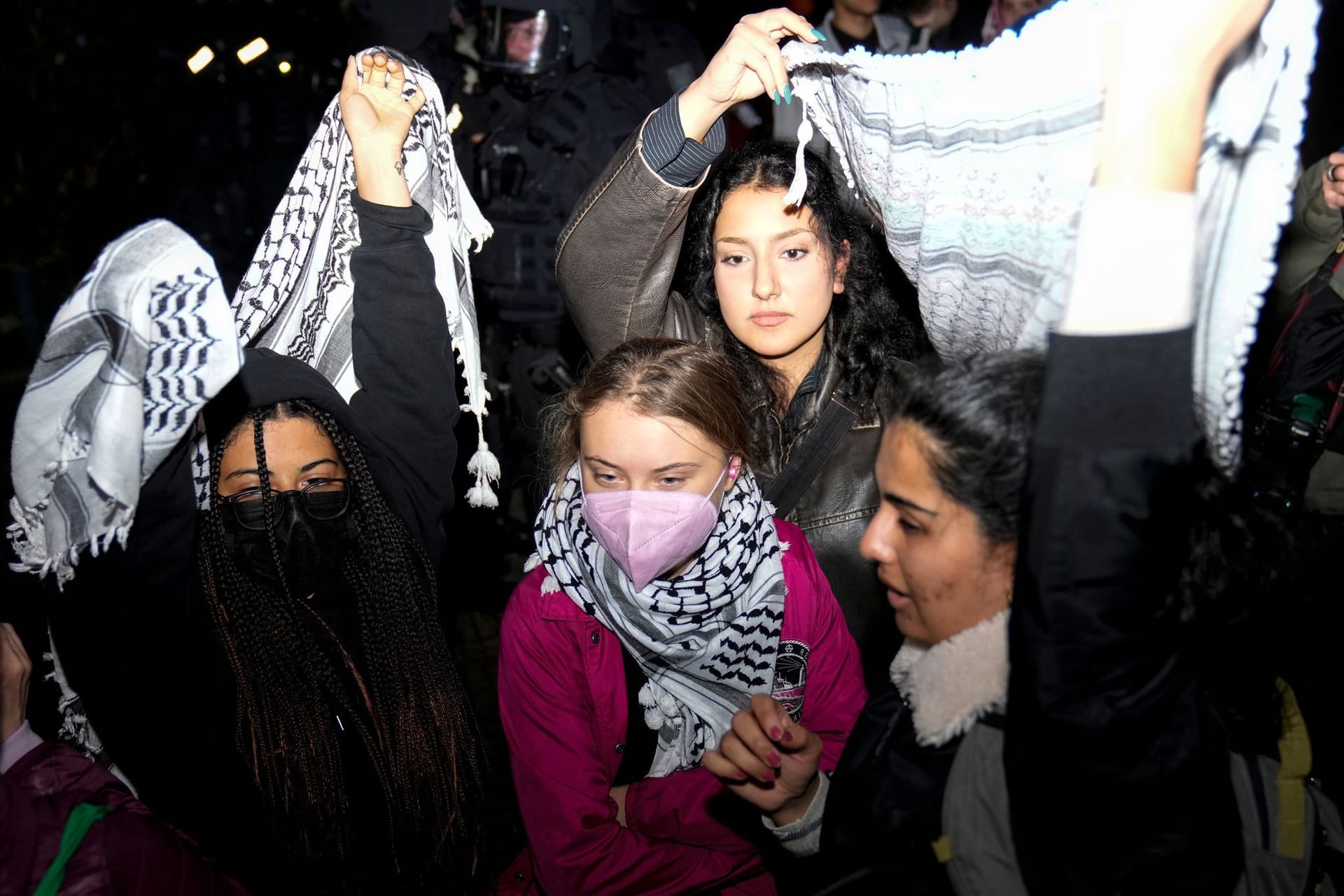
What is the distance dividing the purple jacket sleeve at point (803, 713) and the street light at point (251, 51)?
14.1 feet

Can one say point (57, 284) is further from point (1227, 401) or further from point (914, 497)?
point (1227, 401)

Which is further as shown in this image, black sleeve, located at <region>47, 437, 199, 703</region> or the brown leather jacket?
the brown leather jacket

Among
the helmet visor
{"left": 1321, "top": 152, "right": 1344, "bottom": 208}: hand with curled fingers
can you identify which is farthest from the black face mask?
the helmet visor

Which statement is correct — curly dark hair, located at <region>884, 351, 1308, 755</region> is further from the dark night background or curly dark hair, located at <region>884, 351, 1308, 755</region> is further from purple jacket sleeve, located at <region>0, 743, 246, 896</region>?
the dark night background

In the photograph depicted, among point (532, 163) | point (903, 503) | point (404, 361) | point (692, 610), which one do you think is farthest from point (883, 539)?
point (532, 163)

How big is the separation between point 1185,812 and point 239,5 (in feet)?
18.4

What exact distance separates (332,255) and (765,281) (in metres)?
1.01

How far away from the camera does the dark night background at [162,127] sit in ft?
14.7

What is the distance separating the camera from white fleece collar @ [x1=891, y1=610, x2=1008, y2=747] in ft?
4.26

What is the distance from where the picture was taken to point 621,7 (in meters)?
5.32

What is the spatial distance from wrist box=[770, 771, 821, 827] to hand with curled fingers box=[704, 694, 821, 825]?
0.04 feet

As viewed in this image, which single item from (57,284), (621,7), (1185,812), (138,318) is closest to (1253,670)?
(1185,812)

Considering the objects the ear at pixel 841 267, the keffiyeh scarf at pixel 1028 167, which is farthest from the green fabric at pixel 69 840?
the ear at pixel 841 267

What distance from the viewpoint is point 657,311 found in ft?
7.95
